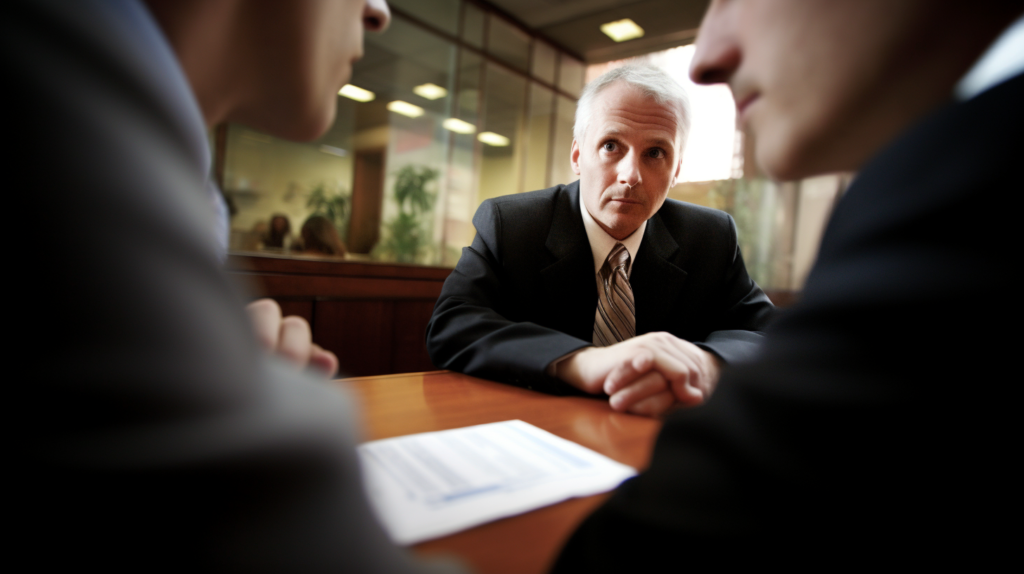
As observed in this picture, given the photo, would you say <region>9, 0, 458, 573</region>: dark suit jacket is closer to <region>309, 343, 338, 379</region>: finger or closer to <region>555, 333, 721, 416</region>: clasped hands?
<region>309, 343, 338, 379</region>: finger

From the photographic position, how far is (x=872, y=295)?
0.89 ft

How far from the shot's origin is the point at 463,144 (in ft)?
21.0

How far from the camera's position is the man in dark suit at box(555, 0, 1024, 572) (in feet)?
0.81

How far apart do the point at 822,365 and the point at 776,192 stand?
23.7 feet

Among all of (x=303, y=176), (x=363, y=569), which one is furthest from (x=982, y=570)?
(x=303, y=176)

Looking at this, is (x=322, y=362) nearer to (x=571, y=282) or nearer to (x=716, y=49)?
(x=716, y=49)

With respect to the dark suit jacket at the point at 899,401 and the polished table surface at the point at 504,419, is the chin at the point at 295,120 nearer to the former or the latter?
the polished table surface at the point at 504,419

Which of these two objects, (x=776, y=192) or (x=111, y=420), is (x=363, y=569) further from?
(x=776, y=192)

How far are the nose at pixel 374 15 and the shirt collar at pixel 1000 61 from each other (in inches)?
24.1

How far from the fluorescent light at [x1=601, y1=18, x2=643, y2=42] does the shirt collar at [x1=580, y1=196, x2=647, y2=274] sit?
5.65 meters

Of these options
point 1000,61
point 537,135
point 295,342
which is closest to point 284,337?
point 295,342

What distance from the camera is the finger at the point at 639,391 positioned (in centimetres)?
87

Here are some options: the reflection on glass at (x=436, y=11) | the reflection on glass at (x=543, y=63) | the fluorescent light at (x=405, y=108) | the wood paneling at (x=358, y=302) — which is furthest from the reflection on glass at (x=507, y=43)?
the wood paneling at (x=358, y=302)

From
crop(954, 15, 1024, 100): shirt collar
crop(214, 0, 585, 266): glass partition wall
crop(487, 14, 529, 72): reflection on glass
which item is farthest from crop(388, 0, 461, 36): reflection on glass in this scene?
crop(954, 15, 1024, 100): shirt collar
